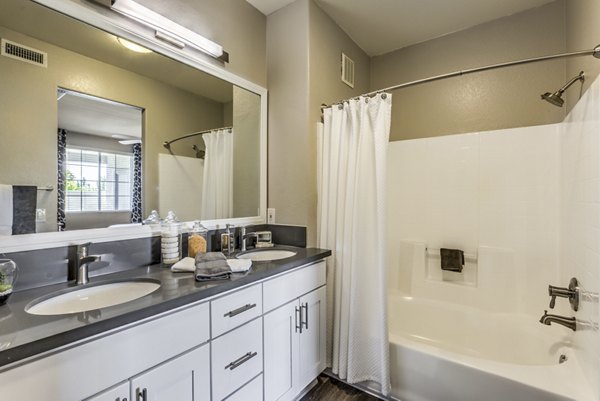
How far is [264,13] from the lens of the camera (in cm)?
220

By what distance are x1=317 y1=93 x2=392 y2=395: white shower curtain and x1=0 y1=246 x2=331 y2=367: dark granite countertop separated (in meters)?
0.70

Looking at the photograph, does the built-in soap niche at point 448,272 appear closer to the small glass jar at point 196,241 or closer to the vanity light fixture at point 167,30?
the small glass jar at point 196,241

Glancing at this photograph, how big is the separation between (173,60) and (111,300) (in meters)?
1.33

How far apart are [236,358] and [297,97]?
1.69 metres

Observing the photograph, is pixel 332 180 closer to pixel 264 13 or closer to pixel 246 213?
pixel 246 213

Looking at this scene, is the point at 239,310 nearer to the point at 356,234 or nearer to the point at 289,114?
the point at 356,234

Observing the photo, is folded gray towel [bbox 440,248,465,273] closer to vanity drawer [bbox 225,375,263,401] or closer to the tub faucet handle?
the tub faucet handle

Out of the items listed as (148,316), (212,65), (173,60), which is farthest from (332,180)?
(148,316)

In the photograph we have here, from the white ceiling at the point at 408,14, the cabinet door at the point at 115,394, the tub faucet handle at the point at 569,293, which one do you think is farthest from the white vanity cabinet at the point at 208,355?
the white ceiling at the point at 408,14

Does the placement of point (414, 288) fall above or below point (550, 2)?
below

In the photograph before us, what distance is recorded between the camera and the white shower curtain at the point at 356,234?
1766mm

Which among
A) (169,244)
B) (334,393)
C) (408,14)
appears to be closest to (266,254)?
(169,244)

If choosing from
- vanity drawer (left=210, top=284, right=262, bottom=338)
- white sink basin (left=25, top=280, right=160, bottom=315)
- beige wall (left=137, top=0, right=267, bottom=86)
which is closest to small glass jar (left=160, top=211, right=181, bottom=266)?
white sink basin (left=25, top=280, right=160, bottom=315)

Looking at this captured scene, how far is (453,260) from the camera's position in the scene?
2234 mm
